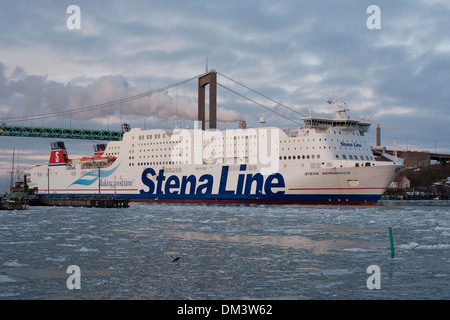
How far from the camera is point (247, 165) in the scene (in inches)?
1597

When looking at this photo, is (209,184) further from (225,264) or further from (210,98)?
(225,264)

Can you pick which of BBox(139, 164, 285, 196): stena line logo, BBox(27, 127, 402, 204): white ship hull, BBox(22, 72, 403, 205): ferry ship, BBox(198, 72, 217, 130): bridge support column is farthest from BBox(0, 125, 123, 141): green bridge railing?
BBox(139, 164, 285, 196): stena line logo

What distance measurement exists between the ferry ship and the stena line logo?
3.3 inches

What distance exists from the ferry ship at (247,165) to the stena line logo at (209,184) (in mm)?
85

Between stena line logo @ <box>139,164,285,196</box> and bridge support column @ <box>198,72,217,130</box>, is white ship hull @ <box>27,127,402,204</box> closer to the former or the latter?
stena line logo @ <box>139,164,285,196</box>

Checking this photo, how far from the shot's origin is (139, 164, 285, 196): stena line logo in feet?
127

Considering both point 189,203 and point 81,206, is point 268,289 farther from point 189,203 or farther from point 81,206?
point 81,206

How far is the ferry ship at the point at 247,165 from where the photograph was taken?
36.3 metres

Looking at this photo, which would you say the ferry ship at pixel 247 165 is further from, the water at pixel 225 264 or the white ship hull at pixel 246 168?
the water at pixel 225 264

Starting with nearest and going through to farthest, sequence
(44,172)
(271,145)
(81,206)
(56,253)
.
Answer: (56,253) → (271,145) → (81,206) → (44,172)

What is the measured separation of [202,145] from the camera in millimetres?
45344

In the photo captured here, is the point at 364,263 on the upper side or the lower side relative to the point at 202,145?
lower
